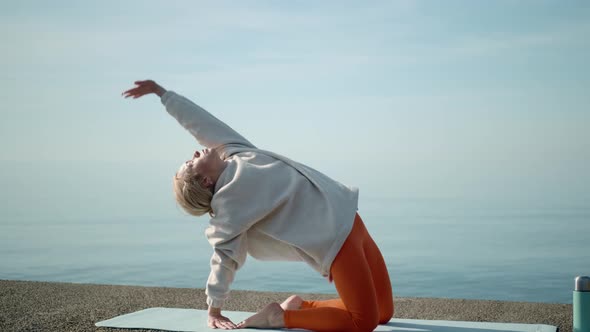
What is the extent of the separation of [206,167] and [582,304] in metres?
1.61

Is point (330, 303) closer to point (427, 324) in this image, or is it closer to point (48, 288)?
point (427, 324)

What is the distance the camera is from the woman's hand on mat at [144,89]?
3072 millimetres

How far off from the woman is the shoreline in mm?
619

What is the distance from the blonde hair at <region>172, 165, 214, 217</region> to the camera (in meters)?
2.77

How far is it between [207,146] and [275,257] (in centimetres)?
59

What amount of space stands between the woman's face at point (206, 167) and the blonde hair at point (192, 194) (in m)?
0.02

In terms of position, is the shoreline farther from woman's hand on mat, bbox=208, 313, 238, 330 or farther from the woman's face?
the woman's face

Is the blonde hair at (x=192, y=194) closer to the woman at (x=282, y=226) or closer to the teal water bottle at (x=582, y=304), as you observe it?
the woman at (x=282, y=226)

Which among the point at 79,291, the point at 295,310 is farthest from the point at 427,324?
the point at 79,291

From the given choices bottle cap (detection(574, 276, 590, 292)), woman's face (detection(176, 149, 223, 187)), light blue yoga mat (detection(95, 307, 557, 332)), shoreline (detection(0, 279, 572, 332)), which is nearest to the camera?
bottle cap (detection(574, 276, 590, 292))

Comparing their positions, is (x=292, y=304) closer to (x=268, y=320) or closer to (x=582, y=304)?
(x=268, y=320)

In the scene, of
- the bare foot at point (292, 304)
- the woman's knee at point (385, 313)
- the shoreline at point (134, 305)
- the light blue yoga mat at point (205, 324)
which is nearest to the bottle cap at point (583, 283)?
the light blue yoga mat at point (205, 324)

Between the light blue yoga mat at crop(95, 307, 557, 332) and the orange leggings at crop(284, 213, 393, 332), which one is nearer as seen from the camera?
the orange leggings at crop(284, 213, 393, 332)

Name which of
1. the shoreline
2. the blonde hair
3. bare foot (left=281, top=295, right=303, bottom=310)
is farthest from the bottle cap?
the blonde hair
